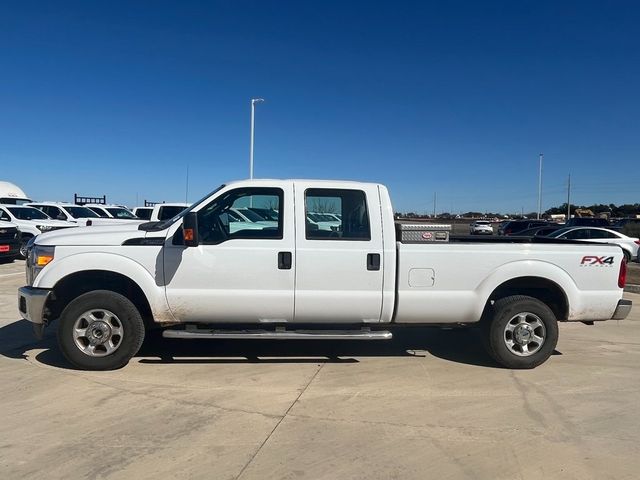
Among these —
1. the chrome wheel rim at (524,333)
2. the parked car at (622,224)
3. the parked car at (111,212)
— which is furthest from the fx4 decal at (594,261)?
the parked car at (622,224)

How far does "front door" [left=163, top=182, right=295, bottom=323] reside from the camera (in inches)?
208

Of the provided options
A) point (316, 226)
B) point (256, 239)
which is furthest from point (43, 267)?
point (316, 226)

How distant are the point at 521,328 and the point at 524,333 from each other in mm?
68

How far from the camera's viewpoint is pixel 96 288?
552cm

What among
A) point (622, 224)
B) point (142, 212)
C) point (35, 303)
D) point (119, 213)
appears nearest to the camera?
point (35, 303)

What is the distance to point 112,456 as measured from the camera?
11.8ft

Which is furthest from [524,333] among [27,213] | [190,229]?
[27,213]

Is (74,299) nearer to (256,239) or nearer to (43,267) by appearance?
(43,267)

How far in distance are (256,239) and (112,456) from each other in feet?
8.00

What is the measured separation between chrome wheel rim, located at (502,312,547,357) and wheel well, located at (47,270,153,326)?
391 centimetres

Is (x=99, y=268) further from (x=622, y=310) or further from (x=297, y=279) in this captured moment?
(x=622, y=310)

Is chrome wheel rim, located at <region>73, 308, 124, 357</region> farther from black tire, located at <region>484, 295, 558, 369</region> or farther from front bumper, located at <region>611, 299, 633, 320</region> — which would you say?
front bumper, located at <region>611, 299, 633, 320</region>

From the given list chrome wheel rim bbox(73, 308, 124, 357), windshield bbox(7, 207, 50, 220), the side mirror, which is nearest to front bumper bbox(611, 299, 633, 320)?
the side mirror

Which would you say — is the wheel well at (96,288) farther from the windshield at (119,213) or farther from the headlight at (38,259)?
the windshield at (119,213)
